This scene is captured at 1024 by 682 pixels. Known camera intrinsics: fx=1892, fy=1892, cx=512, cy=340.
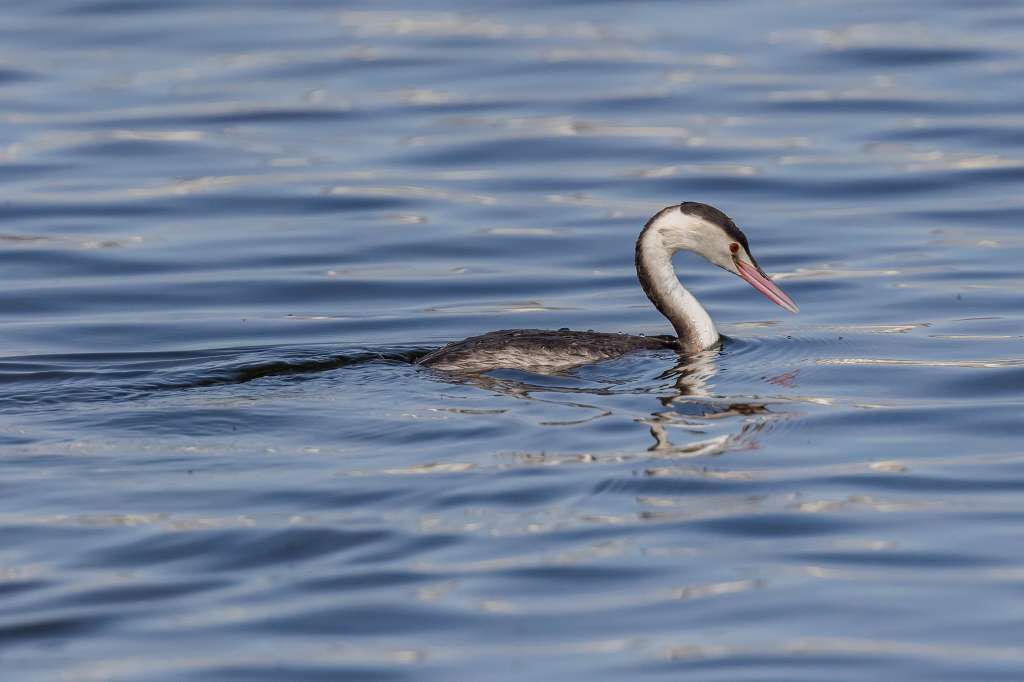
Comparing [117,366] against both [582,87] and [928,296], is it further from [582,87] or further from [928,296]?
[582,87]

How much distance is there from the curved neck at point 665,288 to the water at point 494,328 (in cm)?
30

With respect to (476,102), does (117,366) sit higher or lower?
lower

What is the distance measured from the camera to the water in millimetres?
7078

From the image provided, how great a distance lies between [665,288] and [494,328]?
1544 millimetres

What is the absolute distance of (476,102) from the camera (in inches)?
806

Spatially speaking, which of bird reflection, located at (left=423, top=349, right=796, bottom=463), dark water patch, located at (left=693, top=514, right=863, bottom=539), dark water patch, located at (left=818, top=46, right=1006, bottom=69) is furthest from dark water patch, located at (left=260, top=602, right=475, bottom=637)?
dark water patch, located at (left=818, top=46, right=1006, bottom=69)

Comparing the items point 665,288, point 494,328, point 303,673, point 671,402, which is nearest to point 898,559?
point 303,673

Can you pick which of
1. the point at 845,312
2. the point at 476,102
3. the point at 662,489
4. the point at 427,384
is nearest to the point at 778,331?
the point at 845,312

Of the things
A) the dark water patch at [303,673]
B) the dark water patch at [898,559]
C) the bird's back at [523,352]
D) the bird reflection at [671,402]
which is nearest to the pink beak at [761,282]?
the bird reflection at [671,402]

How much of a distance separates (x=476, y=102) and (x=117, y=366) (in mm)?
9502

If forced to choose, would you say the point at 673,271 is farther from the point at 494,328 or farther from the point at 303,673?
the point at 303,673

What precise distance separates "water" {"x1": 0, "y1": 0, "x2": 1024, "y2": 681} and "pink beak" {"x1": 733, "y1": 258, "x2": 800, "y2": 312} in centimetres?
29

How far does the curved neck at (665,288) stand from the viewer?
11914 mm

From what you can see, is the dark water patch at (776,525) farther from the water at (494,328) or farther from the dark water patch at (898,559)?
the dark water patch at (898,559)
